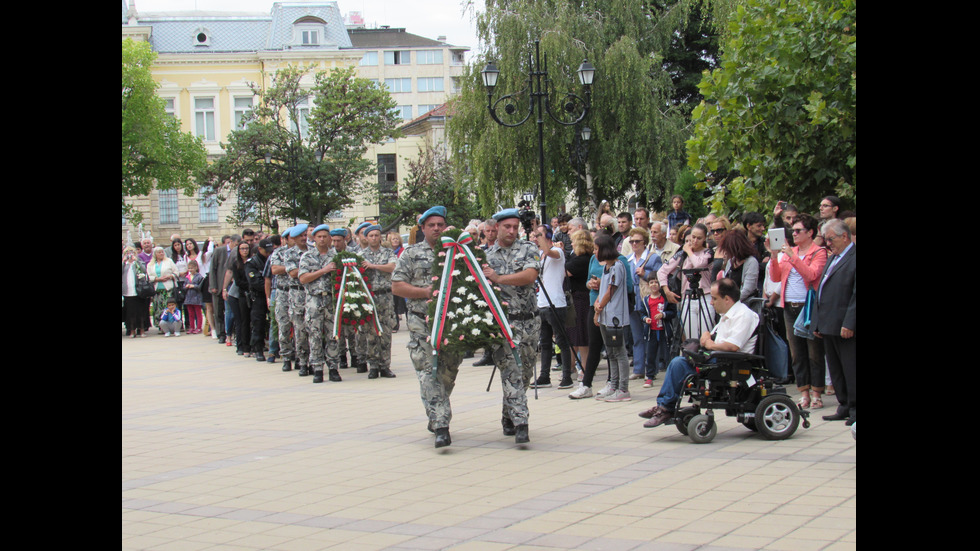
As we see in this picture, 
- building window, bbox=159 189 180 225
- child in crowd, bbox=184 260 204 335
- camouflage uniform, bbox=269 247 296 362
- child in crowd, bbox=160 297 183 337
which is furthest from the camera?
building window, bbox=159 189 180 225

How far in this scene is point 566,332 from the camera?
464 inches

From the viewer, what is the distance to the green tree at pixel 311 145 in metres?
43.0

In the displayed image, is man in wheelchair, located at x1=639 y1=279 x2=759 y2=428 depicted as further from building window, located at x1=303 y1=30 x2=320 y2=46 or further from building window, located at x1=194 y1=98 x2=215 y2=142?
building window, located at x1=303 y1=30 x2=320 y2=46

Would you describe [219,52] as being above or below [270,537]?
above

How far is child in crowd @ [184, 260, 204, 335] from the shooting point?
2330 cm

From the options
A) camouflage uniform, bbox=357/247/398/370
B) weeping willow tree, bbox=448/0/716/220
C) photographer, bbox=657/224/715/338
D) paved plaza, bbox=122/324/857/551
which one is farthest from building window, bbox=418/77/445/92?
paved plaza, bbox=122/324/857/551

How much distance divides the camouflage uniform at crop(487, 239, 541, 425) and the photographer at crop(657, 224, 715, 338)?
201cm

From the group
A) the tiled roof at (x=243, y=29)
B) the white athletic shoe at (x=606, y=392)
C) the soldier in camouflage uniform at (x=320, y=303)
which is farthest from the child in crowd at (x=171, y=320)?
the tiled roof at (x=243, y=29)

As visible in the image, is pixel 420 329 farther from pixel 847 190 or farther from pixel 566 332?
pixel 847 190

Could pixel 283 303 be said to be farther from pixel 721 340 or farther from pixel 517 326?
pixel 721 340

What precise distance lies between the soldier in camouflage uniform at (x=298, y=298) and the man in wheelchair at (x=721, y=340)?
7.15m
